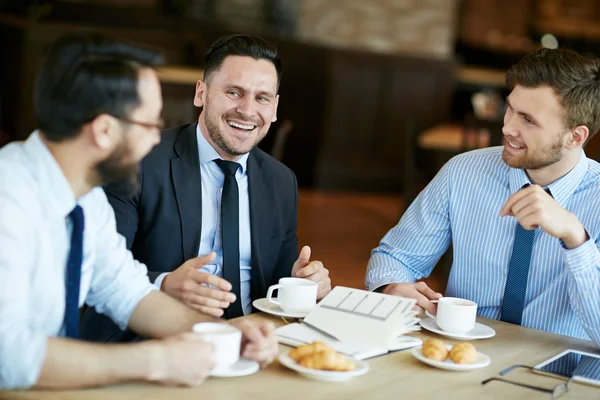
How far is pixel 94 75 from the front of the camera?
1552 mm

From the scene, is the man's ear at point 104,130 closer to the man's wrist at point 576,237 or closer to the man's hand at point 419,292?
the man's hand at point 419,292

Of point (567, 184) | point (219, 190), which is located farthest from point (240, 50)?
point (567, 184)

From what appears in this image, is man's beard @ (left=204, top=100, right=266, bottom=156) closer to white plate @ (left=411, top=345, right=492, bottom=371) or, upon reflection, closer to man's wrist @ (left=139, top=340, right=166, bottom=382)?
white plate @ (left=411, top=345, right=492, bottom=371)

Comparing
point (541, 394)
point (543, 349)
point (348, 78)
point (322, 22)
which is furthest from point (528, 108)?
point (322, 22)

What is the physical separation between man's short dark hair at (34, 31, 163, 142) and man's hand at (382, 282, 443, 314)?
1.00 meters

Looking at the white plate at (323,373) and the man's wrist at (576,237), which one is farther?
the man's wrist at (576,237)

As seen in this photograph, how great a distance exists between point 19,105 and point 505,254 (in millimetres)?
6723

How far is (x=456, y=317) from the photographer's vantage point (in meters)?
2.05

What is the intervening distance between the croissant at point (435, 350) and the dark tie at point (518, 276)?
2.12 ft

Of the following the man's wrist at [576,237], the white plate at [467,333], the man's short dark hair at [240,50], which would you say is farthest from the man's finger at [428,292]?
the man's short dark hair at [240,50]

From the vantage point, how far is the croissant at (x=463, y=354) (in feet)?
5.95

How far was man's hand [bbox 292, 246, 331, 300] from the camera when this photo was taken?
7.57 ft

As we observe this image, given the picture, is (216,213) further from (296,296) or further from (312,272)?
(296,296)

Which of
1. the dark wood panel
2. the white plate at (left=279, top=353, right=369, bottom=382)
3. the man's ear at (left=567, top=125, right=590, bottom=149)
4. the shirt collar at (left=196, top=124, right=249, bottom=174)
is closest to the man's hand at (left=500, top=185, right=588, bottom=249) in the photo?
the man's ear at (left=567, top=125, right=590, bottom=149)
